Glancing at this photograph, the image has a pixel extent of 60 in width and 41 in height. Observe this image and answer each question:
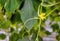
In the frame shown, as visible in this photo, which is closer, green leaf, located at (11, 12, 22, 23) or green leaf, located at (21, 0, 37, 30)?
green leaf, located at (21, 0, 37, 30)

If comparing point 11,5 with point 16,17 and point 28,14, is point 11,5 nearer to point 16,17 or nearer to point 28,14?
point 28,14

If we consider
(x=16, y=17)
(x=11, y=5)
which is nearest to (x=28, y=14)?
(x=11, y=5)

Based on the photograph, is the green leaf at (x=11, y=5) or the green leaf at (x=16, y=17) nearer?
the green leaf at (x=11, y=5)

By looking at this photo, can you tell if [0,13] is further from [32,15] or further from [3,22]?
[32,15]

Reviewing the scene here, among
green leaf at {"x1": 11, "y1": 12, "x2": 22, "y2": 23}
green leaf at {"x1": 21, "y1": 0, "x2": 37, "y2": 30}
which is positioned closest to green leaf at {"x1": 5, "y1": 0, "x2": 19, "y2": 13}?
green leaf at {"x1": 21, "y1": 0, "x2": 37, "y2": 30}

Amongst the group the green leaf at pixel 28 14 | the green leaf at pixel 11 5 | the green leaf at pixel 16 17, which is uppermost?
the green leaf at pixel 11 5

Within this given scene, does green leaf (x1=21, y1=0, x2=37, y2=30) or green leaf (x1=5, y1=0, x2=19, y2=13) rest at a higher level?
green leaf (x1=5, y1=0, x2=19, y2=13)

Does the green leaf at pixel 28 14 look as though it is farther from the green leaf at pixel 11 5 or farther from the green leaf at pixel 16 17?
the green leaf at pixel 16 17

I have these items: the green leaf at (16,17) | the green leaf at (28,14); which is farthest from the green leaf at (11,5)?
the green leaf at (16,17)

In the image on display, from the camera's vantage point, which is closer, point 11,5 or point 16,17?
point 11,5

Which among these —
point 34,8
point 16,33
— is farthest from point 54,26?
point 34,8

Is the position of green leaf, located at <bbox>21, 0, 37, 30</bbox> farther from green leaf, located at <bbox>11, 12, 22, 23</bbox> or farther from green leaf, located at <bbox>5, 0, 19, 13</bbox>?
green leaf, located at <bbox>11, 12, 22, 23</bbox>

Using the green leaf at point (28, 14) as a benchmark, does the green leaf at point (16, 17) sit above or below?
below
